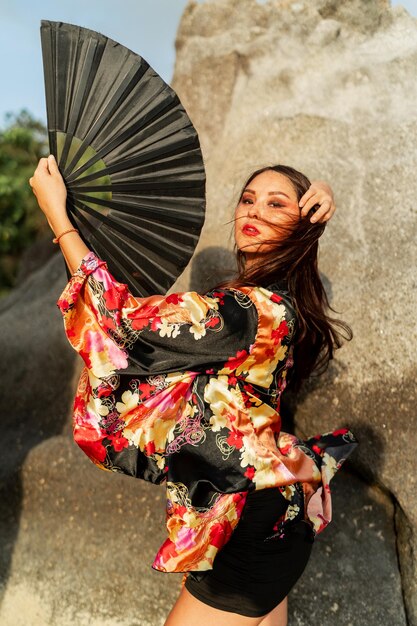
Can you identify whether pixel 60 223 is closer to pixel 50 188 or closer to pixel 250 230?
pixel 50 188

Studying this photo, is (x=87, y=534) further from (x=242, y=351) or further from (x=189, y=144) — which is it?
(x=189, y=144)

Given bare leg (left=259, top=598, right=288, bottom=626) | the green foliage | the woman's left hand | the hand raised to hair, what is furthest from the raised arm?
the green foliage

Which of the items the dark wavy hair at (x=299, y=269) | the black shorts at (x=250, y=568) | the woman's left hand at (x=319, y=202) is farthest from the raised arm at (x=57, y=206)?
the black shorts at (x=250, y=568)

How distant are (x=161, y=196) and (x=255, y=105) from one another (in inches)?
69.6

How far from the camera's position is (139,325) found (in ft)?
5.12

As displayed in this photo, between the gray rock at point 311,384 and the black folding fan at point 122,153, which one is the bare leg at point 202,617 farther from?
the black folding fan at point 122,153

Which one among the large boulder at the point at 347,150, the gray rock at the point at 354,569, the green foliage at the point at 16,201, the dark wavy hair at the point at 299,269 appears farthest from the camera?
the green foliage at the point at 16,201

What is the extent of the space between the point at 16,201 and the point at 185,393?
9043 millimetres

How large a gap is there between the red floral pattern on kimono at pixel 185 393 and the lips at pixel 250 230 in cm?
26

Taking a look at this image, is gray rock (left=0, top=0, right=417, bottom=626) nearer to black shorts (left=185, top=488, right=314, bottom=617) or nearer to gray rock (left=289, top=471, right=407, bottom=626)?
gray rock (left=289, top=471, right=407, bottom=626)

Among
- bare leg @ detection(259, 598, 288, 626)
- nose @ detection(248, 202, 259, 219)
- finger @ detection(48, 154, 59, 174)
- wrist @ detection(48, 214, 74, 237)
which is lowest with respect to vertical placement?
bare leg @ detection(259, 598, 288, 626)

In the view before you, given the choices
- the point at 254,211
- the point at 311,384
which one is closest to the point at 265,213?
the point at 254,211

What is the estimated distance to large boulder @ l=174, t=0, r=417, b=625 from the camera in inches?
96.6

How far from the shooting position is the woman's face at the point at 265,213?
1883 mm
